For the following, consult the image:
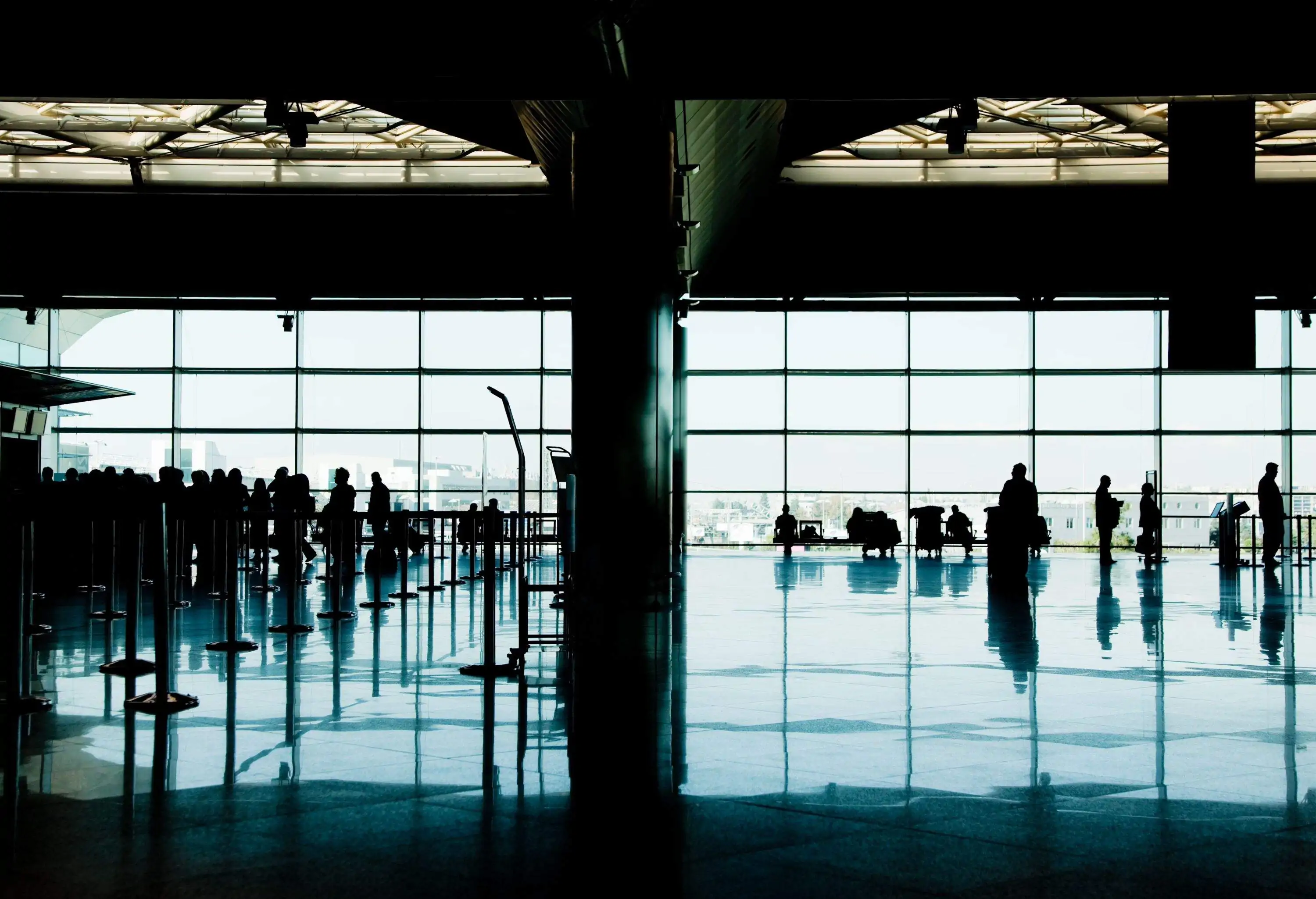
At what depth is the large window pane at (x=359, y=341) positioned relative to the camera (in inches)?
1065

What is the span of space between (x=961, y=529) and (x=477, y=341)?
38.1 feet

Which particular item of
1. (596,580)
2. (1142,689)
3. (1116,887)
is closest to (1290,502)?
(596,580)

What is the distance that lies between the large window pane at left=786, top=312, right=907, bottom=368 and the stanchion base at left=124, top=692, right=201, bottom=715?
2202 centimetres

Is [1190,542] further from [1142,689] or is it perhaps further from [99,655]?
[99,655]

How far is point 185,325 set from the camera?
88.6 feet

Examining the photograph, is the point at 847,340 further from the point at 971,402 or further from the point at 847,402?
the point at 971,402

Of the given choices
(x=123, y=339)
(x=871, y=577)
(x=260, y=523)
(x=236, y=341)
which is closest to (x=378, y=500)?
(x=260, y=523)

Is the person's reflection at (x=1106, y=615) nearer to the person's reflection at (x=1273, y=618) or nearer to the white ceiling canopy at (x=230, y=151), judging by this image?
the person's reflection at (x=1273, y=618)

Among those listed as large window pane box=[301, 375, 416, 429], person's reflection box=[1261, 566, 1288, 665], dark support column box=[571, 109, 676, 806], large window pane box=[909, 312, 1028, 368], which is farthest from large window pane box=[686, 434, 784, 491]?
dark support column box=[571, 109, 676, 806]

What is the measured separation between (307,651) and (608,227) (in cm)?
508

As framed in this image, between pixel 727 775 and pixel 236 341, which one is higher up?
pixel 236 341

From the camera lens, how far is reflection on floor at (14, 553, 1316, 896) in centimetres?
316

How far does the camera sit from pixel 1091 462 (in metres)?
27.1

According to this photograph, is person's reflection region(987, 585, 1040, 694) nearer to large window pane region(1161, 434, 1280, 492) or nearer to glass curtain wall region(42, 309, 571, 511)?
large window pane region(1161, 434, 1280, 492)
